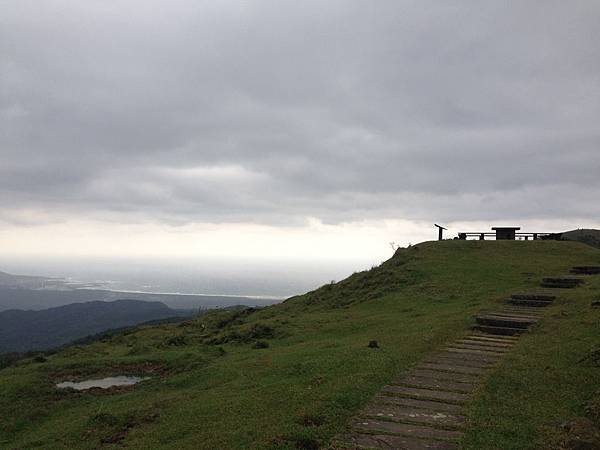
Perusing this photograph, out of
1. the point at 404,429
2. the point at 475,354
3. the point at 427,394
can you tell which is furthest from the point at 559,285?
the point at 404,429

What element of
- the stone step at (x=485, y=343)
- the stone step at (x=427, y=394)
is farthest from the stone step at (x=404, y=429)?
the stone step at (x=485, y=343)

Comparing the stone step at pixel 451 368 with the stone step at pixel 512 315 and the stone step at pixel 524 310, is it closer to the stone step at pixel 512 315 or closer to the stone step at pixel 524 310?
the stone step at pixel 512 315

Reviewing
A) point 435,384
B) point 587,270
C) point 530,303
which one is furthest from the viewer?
point 587,270

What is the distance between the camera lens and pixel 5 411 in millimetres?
13953

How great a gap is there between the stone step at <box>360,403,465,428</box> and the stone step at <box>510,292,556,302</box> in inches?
523

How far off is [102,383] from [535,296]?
57.9ft

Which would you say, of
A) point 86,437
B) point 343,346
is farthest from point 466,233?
point 86,437

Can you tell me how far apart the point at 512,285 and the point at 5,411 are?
22.6 meters

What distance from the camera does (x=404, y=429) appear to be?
7.89m

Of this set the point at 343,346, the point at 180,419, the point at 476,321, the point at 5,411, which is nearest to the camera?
the point at 180,419

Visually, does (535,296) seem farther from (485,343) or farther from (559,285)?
(485,343)

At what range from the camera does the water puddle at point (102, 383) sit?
16.2 meters

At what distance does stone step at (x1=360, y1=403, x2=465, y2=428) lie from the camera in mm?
8164

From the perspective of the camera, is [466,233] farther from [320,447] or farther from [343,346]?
[320,447]
